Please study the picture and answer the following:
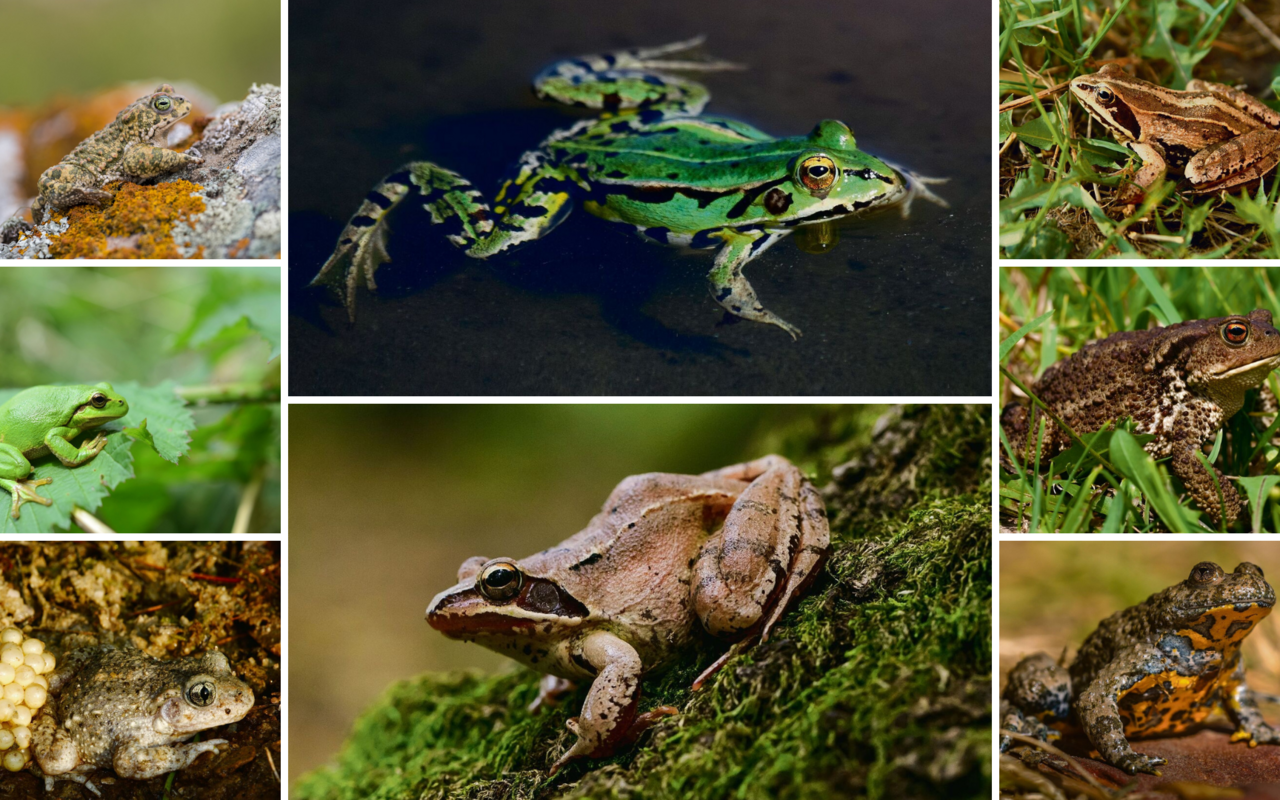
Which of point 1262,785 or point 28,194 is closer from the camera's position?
point 1262,785

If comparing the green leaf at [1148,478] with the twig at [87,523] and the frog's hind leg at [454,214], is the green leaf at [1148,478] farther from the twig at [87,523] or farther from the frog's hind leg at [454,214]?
the twig at [87,523]

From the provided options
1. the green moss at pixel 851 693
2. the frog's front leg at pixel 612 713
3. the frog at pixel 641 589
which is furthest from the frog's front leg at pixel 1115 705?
the frog's front leg at pixel 612 713

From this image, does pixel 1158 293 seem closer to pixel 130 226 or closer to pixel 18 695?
pixel 130 226

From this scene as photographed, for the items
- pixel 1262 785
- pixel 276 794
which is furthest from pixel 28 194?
pixel 1262 785

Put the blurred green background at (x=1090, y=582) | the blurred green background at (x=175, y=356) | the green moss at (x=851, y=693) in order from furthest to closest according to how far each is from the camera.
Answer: the blurred green background at (x=1090, y=582), the blurred green background at (x=175, y=356), the green moss at (x=851, y=693)

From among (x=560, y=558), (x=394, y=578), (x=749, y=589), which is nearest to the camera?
(x=749, y=589)

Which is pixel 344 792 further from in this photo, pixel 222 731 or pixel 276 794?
pixel 222 731

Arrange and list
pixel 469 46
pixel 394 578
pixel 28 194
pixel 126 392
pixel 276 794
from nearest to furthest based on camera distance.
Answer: pixel 276 794
pixel 126 392
pixel 28 194
pixel 469 46
pixel 394 578
